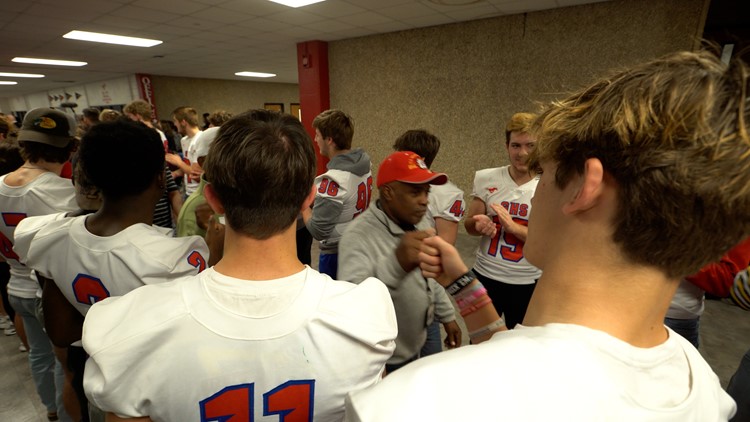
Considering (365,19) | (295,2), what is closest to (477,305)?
(295,2)

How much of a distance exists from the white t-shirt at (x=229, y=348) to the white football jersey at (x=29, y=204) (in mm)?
1685

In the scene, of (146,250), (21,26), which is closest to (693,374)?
(146,250)

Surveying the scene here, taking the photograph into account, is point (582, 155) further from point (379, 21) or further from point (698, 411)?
point (379, 21)

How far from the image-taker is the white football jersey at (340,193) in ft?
8.04

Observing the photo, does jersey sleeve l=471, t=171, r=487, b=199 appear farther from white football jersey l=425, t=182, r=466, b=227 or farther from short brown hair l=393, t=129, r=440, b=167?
short brown hair l=393, t=129, r=440, b=167

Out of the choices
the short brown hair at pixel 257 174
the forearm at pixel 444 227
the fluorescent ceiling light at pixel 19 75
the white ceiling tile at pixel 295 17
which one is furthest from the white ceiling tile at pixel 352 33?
the fluorescent ceiling light at pixel 19 75

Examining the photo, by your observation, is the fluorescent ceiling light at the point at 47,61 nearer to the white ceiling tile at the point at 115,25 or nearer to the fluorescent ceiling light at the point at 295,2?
the white ceiling tile at the point at 115,25

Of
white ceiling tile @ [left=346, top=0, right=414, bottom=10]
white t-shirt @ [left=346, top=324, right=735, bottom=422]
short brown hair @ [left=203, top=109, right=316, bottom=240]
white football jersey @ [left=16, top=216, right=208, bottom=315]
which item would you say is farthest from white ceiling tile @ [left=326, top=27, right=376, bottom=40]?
white t-shirt @ [left=346, top=324, right=735, bottom=422]

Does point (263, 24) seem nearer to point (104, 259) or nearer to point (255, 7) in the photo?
point (255, 7)

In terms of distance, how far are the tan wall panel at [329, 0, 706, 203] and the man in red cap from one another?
2829mm

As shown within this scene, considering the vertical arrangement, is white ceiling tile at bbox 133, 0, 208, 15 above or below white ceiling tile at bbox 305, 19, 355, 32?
above

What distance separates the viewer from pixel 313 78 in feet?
22.4

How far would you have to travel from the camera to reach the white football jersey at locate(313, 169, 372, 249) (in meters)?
2.45

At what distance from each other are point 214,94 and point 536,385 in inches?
541
